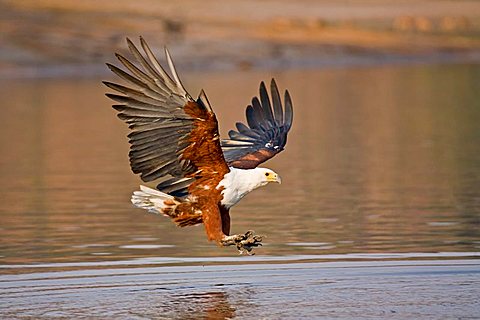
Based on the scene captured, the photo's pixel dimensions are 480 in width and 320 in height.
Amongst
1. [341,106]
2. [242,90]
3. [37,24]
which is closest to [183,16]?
[37,24]

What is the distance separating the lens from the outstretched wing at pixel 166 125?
9.02 m

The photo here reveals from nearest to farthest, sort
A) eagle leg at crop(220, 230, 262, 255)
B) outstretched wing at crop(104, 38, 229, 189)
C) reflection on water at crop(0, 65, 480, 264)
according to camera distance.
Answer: outstretched wing at crop(104, 38, 229, 189) → eagle leg at crop(220, 230, 262, 255) → reflection on water at crop(0, 65, 480, 264)

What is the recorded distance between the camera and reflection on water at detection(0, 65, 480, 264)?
11234 mm

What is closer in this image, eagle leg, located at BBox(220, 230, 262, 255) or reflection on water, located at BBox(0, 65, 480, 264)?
eagle leg, located at BBox(220, 230, 262, 255)

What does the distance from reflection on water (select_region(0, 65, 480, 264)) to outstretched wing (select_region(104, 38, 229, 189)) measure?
141cm

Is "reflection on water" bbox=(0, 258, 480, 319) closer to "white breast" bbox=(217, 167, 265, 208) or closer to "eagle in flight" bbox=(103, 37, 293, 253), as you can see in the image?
"eagle in flight" bbox=(103, 37, 293, 253)

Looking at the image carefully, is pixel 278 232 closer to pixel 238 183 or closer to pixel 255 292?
pixel 238 183

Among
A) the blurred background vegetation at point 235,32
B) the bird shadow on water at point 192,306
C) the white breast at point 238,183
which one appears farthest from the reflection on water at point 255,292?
the blurred background vegetation at point 235,32

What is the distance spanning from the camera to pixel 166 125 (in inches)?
363

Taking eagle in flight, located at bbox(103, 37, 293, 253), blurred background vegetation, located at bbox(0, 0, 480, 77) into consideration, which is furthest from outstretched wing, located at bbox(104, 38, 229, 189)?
blurred background vegetation, located at bbox(0, 0, 480, 77)

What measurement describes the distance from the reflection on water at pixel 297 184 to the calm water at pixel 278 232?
3 cm

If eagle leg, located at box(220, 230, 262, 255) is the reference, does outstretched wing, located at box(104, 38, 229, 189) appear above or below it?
above

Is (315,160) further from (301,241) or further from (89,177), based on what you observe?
(301,241)

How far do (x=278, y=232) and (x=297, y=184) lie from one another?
3.43m
